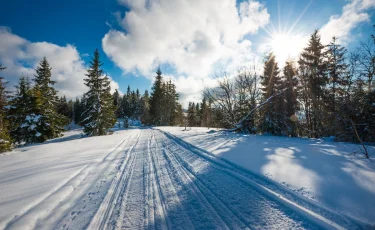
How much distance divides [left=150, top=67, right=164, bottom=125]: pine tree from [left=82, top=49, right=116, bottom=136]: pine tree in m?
20.7

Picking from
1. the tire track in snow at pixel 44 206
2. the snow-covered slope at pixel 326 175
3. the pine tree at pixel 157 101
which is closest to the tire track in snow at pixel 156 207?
the tire track in snow at pixel 44 206

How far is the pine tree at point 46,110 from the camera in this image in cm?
1859

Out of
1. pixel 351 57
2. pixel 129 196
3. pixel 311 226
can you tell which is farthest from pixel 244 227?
pixel 351 57

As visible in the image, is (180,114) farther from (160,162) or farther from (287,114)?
(160,162)

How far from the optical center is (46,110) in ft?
62.5

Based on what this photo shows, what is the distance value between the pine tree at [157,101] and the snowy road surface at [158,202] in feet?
127

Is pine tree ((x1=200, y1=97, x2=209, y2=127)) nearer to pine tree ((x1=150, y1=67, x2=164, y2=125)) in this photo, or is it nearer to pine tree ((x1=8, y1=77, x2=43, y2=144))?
pine tree ((x1=150, y1=67, x2=164, y2=125))

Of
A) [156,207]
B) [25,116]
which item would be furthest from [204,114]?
[156,207]

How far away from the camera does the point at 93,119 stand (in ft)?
69.9

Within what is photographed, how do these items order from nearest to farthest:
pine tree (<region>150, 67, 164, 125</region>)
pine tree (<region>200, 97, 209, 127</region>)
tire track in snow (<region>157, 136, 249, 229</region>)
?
tire track in snow (<region>157, 136, 249, 229</region>) < pine tree (<region>150, 67, 164, 125</region>) < pine tree (<region>200, 97, 209, 127</region>)

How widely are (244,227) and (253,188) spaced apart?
136 cm

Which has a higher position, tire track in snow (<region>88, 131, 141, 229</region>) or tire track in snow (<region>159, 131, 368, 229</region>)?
tire track in snow (<region>159, 131, 368, 229</region>)

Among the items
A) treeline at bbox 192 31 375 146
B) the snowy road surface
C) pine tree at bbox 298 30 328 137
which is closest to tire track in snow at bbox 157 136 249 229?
the snowy road surface

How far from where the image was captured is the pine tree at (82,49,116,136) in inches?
836
